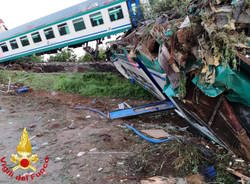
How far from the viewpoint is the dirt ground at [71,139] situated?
3006 millimetres

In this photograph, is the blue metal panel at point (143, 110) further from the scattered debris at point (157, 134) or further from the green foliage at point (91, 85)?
the green foliage at point (91, 85)

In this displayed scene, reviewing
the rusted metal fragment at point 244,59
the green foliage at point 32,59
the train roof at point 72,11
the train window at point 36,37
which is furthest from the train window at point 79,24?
the rusted metal fragment at point 244,59

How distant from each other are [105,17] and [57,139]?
6.77 meters

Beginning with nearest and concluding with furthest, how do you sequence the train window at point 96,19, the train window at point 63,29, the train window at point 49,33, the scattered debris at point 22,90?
the scattered debris at point 22,90 → the train window at point 96,19 → the train window at point 63,29 → the train window at point 49,33

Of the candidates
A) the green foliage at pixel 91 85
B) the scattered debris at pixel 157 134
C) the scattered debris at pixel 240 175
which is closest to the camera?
the scattered debris at pixel 240 175

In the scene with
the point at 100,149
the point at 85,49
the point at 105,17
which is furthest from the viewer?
the point at 85,49

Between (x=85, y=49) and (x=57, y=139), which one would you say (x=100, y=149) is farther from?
(x=85, y=49)

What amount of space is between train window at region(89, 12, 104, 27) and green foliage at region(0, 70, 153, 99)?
2.59 metres

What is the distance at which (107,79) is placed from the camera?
8367 mm

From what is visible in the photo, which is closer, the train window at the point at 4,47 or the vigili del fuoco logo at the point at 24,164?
the vigili del fuoco logo at the point at 24,164

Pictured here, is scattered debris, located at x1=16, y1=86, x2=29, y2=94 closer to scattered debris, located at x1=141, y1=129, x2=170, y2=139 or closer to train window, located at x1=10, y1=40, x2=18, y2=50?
train window, located at x1=10, y1=40, x2=18, y2=50

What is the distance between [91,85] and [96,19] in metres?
3.60

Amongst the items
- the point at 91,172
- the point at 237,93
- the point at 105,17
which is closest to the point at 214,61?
the point at 237,93

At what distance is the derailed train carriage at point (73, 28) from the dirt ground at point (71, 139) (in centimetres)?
405
